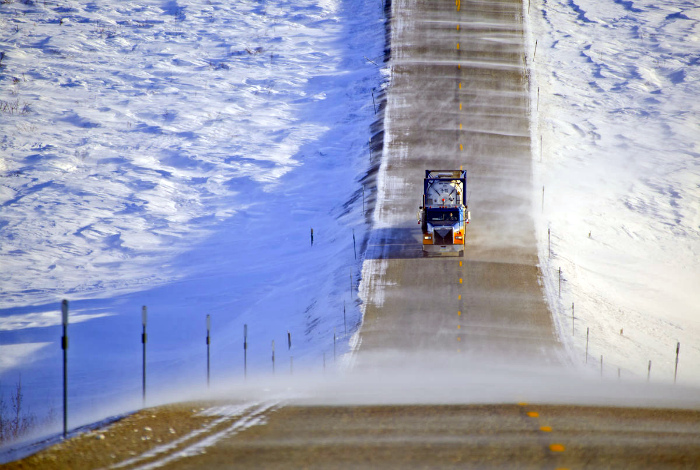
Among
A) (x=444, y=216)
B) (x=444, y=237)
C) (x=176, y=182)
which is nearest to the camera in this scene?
(x=444, y=237)

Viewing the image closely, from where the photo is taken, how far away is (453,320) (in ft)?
78.6

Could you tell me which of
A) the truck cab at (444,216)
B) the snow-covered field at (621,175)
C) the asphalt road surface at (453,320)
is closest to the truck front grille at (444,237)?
the truck cab at (444,216)

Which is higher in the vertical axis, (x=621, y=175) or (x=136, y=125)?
(x=136, y=125)

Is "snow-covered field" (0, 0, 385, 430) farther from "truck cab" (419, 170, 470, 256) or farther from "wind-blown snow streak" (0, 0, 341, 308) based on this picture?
"truck cab" (419, 170, 470, 256)

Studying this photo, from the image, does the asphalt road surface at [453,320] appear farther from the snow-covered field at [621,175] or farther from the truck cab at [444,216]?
the snow-covered field at [621,175]

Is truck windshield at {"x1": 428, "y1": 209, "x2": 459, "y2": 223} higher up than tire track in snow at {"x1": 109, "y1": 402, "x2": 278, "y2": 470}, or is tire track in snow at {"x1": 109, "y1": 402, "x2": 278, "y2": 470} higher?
truck windshield at {"x1": 428, "y1": 209, "x2": 459, "y2": 223}

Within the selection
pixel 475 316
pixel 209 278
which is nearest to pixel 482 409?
pixel 475 316

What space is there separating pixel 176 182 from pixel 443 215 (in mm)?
16542

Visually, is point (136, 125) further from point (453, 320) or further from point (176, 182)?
point (453, 320)

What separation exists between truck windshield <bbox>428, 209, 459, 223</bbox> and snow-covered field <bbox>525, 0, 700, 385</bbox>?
4.14 metres

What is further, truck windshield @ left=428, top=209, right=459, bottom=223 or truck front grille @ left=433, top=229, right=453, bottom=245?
truck windshield @ left=428, top=209, right=459, bottom=223

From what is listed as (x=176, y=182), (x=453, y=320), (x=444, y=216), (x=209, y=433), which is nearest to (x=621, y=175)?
(x=444, y=216)

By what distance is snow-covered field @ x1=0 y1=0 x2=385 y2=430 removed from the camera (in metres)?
25.5

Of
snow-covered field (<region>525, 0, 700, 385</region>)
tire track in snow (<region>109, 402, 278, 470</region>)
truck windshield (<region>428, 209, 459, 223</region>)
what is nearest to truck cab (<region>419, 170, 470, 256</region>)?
truck windshield (<region>428, 209, 459, 223</region>)
